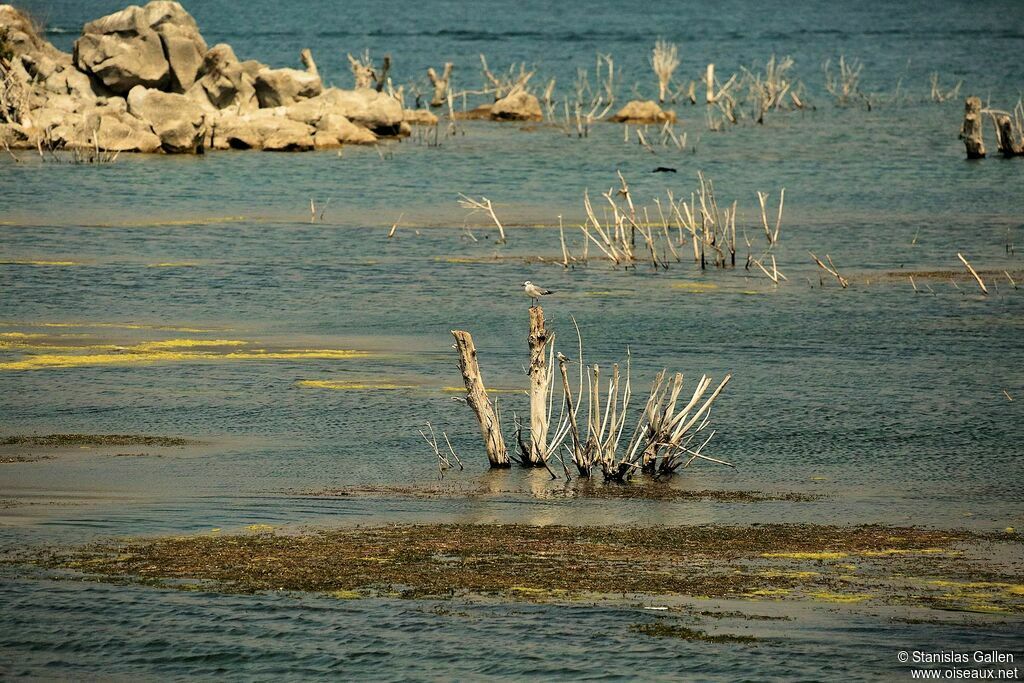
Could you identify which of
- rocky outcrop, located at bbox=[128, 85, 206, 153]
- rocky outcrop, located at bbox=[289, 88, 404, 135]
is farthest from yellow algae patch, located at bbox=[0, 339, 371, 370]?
rocky outcrop, located at bbox=[289, 88, 404, 135]

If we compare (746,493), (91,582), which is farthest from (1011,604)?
(91,582)

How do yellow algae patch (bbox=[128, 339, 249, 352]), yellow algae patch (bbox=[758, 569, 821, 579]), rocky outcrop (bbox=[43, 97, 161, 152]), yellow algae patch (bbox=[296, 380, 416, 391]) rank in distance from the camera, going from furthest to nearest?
rocky outcrop (bbox=[43, 97, 161, 152]), yellow algae patch (bbox=[128, 339, 249, 352]), yellow algae patch (bbox=[296, 380, 416, 391]), yellow algae patch (bbox=[758, 569, 821, 579])

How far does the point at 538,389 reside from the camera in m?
12.3

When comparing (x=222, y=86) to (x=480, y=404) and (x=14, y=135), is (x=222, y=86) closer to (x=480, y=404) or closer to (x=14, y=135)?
(x=14, y=135)

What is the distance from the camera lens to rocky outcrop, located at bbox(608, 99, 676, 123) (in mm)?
50281

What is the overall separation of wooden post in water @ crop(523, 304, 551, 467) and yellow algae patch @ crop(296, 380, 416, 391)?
316 cm

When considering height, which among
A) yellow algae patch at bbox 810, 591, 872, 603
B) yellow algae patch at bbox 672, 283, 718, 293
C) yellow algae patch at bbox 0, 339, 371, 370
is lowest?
yellow algae patch at bbox 0, 339, 371, 370

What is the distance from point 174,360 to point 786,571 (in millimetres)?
8921

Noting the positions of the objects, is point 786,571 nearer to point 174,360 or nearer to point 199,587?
point 199,587

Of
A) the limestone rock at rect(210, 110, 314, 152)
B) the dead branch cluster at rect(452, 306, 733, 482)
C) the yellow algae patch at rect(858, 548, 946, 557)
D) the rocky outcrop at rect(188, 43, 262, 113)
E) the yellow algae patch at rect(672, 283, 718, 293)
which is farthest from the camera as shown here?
the rocky outcrop at rect(188, 43, 262, 113)

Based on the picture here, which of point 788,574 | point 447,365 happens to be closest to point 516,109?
point 447,365

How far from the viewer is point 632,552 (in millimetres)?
9711

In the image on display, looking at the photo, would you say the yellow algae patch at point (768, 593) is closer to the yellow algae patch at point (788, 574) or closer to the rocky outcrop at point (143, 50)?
the yellow algae patch at point (788, 574)

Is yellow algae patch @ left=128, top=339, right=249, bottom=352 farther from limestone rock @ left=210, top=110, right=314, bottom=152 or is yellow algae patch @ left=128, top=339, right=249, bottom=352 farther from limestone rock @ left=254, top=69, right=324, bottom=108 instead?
limestone rock @ left=254, top=69, right=324, bottom=108
